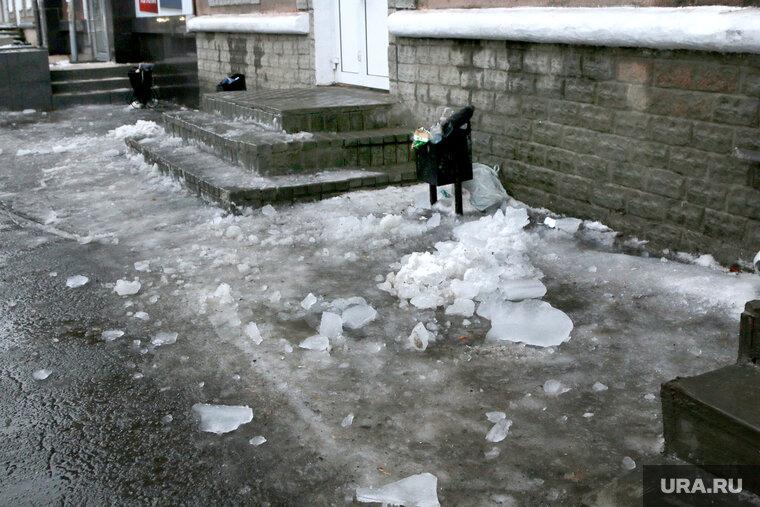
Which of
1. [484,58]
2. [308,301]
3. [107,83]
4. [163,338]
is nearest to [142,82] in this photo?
[107,83]

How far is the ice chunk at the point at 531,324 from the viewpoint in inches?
164

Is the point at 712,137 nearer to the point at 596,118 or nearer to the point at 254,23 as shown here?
the point at 596,118

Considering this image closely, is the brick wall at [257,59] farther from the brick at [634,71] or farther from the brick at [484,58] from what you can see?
the brick at [634,71]

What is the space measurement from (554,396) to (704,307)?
4.87 ft

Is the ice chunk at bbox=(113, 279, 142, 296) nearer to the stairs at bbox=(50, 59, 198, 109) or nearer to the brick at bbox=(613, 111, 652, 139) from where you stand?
the brick at bbox=(613, 111, 652, 139)

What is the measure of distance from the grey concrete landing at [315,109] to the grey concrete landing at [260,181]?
0.69m

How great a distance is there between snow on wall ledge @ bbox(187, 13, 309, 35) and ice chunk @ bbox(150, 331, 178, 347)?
688 cm

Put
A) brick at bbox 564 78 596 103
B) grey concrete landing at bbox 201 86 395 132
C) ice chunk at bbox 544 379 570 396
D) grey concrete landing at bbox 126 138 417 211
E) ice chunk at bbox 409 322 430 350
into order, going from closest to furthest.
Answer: ice chunk at bbox 544 379 570 396 → ice chunk at bbox 409 322 430 350 → brick at bbox 564 78 596 103 → grey concrete landing at bbox 126 138 417 211 → grey concrete landing at bbox 201 86 395 132

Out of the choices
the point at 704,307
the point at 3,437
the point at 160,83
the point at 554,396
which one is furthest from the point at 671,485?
the point at 160,83

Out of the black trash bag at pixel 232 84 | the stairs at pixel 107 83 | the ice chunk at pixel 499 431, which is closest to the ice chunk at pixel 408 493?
the ice chunk at pixel 499 431

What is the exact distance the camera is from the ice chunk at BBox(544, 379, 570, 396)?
3.61 m

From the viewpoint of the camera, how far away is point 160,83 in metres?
16.1

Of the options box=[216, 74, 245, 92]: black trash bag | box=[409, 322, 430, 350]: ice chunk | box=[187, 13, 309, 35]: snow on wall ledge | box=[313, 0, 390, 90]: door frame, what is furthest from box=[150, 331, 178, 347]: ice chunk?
box=[216, 74, 245, 92]: black trash bag

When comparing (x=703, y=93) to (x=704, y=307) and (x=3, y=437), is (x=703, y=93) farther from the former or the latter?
(x=3, y=437)
